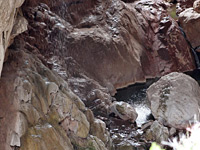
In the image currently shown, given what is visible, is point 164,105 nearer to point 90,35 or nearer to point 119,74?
point 119,74

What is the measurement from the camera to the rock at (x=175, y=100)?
10305 mm

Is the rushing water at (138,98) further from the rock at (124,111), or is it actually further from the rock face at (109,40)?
the rock face at (109,40)

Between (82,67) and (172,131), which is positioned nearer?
(172,131)

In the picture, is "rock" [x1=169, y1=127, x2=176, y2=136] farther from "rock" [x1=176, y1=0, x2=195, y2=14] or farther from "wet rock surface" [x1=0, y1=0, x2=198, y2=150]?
"rock" [x1=176, y1=0, x2=195, y2=14]

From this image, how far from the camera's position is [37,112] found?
692 centimetres

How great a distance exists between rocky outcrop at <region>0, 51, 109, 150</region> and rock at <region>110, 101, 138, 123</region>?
3511 millimetres

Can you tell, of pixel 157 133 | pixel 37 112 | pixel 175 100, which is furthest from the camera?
pixel 175 100

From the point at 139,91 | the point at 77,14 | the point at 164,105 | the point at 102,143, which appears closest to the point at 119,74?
the point at 139,91

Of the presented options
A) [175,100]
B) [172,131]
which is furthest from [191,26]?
[172,131]

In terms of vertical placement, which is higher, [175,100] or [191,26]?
[191,26]

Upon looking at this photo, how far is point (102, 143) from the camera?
8.33 meters

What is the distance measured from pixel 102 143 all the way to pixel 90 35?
29.4ft

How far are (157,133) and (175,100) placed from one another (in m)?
1.78

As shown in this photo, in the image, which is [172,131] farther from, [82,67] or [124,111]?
[82,67]
